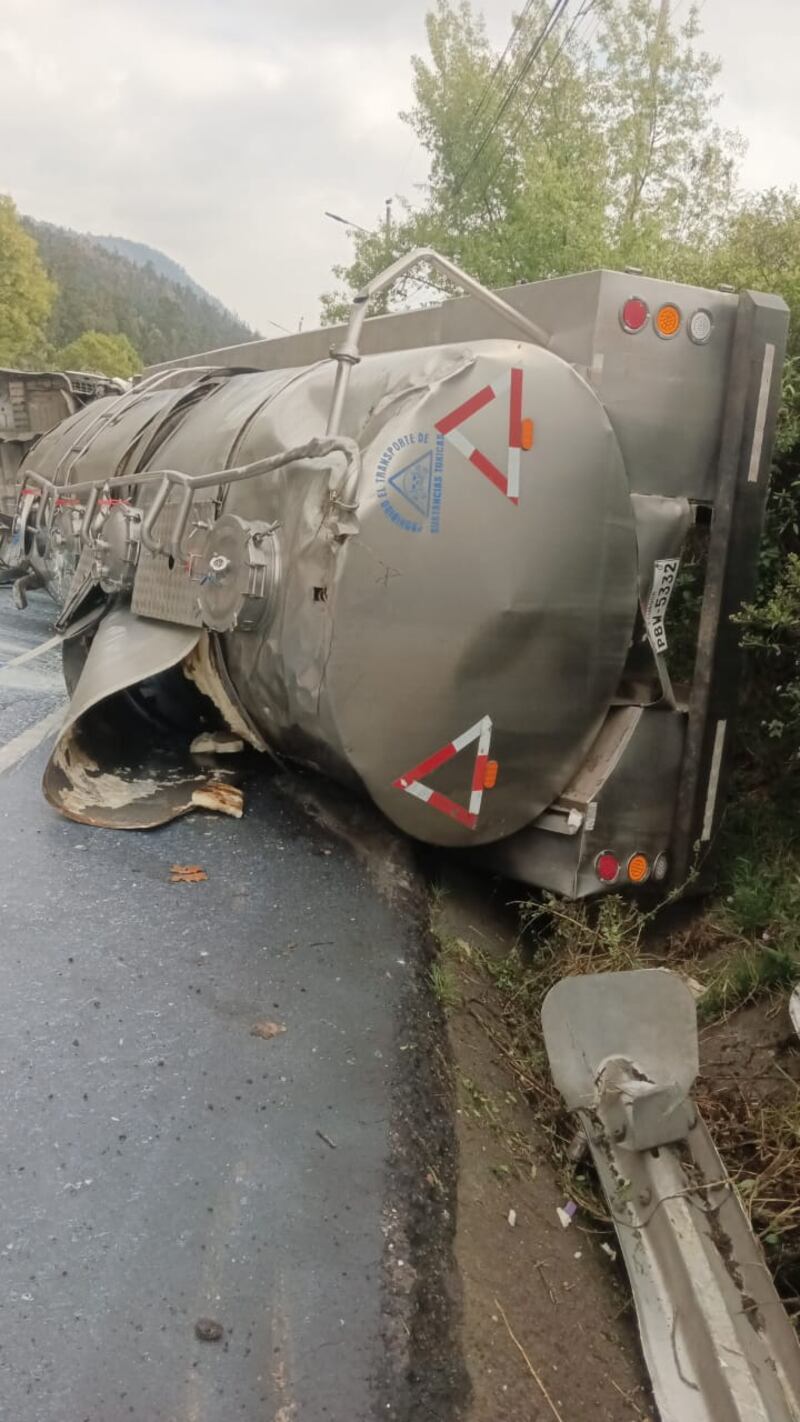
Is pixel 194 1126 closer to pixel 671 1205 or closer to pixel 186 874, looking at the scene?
pixel 671 1205

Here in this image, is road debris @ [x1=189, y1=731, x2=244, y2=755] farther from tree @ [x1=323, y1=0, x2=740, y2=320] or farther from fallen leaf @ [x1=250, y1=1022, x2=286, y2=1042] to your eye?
tree @ [x1=323, y1=0, x2=740, y2=320]

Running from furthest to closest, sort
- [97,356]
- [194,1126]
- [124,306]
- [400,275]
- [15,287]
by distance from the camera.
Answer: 1. [124,306]
2. [97,356]
3. [15,287]
4. [400,275]
5. [194,1126]

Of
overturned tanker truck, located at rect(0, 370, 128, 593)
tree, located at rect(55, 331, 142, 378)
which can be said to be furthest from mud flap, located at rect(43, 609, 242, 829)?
tree, located at rect(55, 331, 142, 378)

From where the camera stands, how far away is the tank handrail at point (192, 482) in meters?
2.91

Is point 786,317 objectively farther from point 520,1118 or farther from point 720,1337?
point 720,1337

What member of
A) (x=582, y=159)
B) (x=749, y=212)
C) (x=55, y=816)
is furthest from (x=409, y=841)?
(x=582, y=159)

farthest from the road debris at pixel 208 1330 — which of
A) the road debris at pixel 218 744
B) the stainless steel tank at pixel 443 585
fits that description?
the road debris at pixel 218 744

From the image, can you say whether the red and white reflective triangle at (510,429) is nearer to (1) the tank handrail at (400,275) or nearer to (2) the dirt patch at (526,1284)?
(1) the tank handrail at (400,275)

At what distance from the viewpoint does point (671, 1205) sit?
7.32 ft

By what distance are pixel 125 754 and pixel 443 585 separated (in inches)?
75.8

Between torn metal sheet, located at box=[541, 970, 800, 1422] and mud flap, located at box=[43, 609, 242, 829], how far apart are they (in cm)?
183

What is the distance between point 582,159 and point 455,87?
5257mm

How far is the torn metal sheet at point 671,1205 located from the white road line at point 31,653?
4.98 metres

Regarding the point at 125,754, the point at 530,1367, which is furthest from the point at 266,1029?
the point at 125,754
